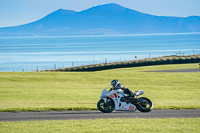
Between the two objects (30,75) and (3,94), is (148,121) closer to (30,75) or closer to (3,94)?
(3,94)

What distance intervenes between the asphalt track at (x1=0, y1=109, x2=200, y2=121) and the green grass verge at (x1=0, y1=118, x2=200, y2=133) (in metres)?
1.48

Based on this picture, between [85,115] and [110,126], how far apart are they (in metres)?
3.51

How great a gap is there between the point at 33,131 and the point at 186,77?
29.4 metres

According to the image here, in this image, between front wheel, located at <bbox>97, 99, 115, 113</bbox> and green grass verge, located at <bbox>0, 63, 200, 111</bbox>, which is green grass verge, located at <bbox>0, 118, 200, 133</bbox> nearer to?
front wheel, located at <bbox>97, 99, 115, 113</bbox>

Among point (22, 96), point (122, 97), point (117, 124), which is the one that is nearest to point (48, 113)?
point (122, 97)

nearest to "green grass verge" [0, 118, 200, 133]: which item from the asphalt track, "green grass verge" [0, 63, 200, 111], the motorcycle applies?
the asphalt track

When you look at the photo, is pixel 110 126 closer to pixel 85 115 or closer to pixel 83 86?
pixel 85 115

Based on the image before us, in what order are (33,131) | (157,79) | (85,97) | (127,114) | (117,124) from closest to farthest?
(33,131)
(117,124)
(127,114)
(85,97)
(157,79)

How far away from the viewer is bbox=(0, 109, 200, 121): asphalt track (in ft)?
50.9

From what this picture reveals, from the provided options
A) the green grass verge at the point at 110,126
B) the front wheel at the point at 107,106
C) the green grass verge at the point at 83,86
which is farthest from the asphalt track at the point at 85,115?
the green grass verge at the point at 83,86

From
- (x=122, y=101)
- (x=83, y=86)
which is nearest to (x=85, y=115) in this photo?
(x=122, y=101)

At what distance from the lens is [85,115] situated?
1608cm

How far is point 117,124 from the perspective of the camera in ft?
43.1

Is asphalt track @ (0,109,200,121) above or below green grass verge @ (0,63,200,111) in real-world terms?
below
